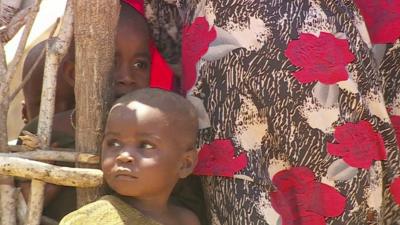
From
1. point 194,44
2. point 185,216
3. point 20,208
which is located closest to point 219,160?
point 185,216

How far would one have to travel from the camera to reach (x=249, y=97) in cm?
218

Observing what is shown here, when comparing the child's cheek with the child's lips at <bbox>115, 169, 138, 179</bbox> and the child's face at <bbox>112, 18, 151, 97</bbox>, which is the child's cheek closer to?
the child's lips at <bbox>115, 169, 138, 179</bbox>

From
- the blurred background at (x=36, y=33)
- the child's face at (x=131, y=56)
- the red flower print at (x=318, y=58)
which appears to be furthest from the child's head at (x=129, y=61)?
the blurred background at (x=36, y=33)

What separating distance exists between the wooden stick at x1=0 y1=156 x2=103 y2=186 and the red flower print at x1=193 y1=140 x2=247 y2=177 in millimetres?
280

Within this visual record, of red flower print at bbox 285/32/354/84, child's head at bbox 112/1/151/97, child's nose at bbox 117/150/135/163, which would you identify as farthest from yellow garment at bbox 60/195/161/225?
red flower print at bbox 285/32/354/84

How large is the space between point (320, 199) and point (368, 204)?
0.13 meters

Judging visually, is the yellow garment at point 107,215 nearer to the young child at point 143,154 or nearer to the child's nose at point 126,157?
the young child at point 143,154

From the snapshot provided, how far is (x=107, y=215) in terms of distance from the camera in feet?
6.74

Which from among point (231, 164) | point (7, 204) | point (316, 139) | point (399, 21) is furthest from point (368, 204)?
point (7, 204)

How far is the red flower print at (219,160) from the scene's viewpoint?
2156mm

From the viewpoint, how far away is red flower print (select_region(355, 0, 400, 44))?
2.33 m

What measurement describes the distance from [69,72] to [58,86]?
0.10 m

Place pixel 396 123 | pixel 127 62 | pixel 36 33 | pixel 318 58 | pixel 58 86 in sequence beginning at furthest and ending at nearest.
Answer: pixel 36 33 → pixel 58 86 → pixel 127 62 → pixel 396 123 → pixel 318 58

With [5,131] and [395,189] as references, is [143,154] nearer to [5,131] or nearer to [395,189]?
[5,131]
